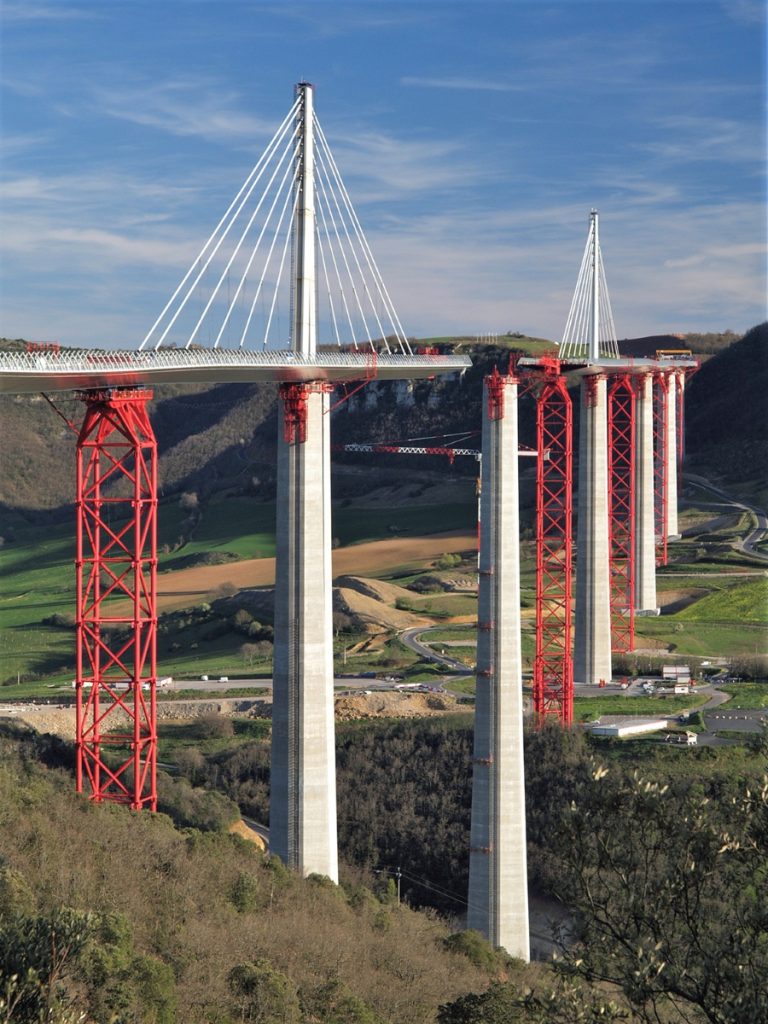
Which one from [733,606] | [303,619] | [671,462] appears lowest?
[733,606]

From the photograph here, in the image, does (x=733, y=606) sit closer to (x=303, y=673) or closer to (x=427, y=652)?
(x=427, y=652)

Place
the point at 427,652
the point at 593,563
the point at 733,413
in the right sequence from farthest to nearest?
the point at 733,413 → the point at 427,652 → the point at 593,563

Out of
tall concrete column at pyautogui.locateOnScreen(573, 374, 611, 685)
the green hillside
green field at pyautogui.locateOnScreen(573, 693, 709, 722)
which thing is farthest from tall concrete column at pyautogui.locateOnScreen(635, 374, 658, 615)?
the green hillside

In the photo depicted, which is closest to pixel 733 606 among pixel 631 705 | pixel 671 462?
pixel 671 462

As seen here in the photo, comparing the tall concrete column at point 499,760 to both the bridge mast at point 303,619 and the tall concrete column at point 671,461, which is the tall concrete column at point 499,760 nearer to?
the bridge mast at point 303,619

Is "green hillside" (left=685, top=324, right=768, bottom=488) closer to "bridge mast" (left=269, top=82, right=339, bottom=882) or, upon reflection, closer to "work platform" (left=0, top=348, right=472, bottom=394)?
"work platform" (left=0, top=348, right=472, bottom=394)

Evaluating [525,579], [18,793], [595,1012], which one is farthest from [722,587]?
[595,1012]

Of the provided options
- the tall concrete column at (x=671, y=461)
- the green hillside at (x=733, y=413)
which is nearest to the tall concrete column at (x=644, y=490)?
the tall concrete column at (x=671, y=461)
